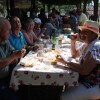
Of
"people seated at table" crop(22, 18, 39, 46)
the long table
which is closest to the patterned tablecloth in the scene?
the long table

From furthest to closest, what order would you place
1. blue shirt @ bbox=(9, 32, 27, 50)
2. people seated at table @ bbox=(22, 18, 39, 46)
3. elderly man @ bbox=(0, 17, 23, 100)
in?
people seated at table @ bbox=(22, 18, 39, 46)
blue shirt @ bbox=(9, 32, 27, 50)
elderly man @ bbox=(0, 17, 23, 100)

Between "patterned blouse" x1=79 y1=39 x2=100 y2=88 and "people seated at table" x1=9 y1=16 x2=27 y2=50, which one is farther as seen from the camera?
"people seated at table" x1=9 y1=16 x2=27 y2=50

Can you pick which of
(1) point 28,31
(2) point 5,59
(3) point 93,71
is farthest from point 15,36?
(3) point 93,71

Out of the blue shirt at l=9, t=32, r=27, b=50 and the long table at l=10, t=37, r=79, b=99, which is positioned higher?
the blue shirt at l=9, t=32, r=27, b=50

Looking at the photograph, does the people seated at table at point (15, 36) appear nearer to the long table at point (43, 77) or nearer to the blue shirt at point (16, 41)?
the blue shirt at point (16, 41)

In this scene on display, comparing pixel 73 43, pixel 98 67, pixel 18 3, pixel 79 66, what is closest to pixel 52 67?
pixel 79 66

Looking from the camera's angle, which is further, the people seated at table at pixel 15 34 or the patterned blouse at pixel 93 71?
the people seated at table at pixel 15 34

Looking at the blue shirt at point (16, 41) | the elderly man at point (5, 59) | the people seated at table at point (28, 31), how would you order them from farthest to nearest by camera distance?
the people seated at table at point (28, 31) → the blue shirt at point (16, 41) → the elderly man at point (5, 59)

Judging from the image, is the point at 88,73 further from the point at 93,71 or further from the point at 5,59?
the point at 5,59

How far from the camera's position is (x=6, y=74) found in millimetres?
2881

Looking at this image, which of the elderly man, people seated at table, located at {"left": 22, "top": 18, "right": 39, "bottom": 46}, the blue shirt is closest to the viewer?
the elderly man

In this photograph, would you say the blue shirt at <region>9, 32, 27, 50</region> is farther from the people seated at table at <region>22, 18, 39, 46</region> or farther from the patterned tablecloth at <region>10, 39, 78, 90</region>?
the patterned tablecloth at <region>10, 39, 78, 90</region>

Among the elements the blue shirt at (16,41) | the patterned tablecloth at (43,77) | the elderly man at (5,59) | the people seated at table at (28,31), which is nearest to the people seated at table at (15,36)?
the blue shirt at (16,41)

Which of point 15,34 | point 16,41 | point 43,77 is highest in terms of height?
point 15,34
